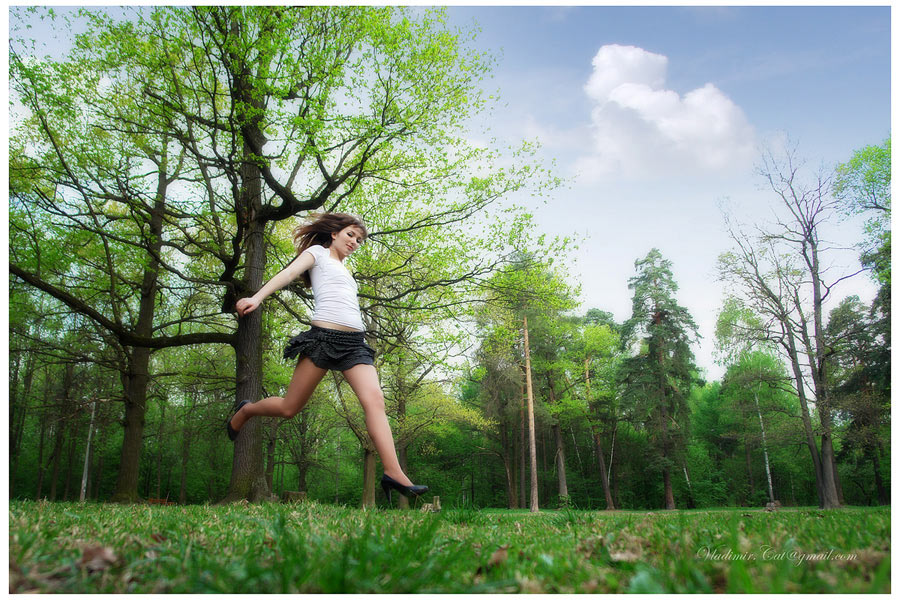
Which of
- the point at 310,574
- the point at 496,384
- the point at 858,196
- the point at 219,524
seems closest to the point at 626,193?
the point at 858,196

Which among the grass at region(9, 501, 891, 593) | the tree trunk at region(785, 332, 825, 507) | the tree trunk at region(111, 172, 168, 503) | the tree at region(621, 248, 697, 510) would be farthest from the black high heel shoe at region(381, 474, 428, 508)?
the tree at region(621, 248, 697, 510)

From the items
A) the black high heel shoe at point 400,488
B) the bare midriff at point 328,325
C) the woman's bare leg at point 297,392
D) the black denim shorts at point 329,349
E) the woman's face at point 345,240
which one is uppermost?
the woman's face at point 345,240

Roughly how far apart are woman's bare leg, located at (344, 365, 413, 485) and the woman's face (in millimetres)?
1099

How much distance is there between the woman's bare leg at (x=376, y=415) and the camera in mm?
3811

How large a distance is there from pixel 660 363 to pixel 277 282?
103ft

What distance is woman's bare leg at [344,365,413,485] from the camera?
12.5 ft

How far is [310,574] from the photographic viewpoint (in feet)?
4.66

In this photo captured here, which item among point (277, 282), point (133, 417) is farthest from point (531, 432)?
point (277, 282)

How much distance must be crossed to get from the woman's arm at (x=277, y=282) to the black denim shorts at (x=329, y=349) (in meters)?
0.39

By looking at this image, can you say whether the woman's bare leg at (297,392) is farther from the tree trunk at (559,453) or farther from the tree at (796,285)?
the tree trunk at (559,453)

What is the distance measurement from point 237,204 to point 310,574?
8622mm

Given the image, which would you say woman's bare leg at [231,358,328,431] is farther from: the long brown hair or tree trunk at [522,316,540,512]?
tree trunk at [522,316,540,512]

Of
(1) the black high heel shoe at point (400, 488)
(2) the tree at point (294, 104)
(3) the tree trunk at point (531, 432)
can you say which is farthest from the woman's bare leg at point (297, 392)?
(3) the tree trunk at point (531, 432)

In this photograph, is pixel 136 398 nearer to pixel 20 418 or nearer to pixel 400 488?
pixel 400 488
